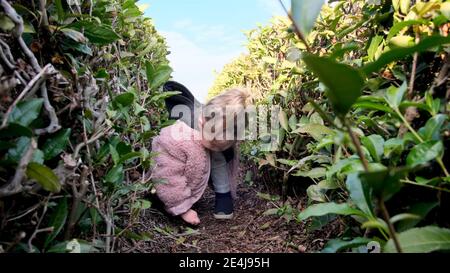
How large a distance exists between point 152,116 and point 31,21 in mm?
1301

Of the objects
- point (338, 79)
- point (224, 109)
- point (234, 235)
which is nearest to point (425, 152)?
point (338, 79)

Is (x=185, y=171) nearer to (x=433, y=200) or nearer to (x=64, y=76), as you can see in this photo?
(x=64, y=76)

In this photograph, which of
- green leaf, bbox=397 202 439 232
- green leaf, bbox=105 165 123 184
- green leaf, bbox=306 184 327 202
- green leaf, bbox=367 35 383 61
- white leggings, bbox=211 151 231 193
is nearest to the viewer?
green leaf, bbox=397 202 439 232

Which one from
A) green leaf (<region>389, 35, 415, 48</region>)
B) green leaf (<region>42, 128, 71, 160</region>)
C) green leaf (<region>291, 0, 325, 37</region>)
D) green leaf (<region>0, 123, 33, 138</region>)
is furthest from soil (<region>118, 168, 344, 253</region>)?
green leaf (<region>291, 0, 325, 37</region>)

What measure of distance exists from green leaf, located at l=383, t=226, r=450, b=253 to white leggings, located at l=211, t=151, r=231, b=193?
1.61m

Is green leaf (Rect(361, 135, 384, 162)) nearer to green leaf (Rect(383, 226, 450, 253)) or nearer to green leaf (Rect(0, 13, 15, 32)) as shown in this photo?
green leaf (Rect(383, 226, 450, 253))

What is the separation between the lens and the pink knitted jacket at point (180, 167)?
6.44 ft

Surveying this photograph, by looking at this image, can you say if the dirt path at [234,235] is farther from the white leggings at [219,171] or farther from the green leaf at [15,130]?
the green leaf at [15,130]

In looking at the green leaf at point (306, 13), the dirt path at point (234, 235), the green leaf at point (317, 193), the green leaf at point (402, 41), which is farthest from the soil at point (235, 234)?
the green leaf at point (306, 13)

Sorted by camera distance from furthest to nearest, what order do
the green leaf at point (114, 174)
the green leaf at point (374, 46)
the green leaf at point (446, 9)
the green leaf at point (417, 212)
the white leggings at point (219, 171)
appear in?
the white leggings at point (219, 171) < the green leaf at point (374, 46) < the green leaf at point (114, 174) < the green leaf at point (446, 9) < the green leaf at point (417, 212)

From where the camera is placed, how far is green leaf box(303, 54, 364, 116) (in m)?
0.43

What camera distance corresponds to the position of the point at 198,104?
2.61m

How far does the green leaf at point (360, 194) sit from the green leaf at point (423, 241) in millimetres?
89

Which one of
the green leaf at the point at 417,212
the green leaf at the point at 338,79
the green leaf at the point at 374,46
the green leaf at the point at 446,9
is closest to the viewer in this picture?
the green leaf at the point at 338,79
